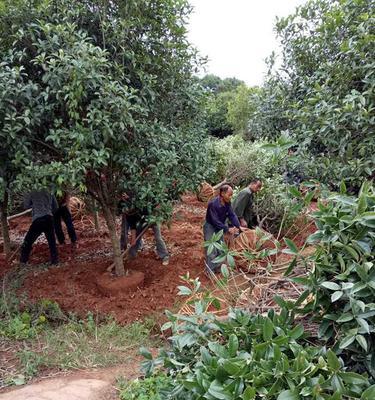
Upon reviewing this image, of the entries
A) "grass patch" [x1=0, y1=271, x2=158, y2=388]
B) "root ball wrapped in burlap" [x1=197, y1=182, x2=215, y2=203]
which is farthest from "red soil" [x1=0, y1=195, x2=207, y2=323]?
"root ball wrapped in burlap" [x1=197, y1=182, x2=215, y2=203]

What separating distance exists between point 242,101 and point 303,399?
17071 mm

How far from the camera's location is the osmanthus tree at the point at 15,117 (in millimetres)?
3957

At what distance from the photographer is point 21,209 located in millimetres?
9812

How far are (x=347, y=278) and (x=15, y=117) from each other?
11.5 feet

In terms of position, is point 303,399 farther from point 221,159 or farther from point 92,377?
point 221,159

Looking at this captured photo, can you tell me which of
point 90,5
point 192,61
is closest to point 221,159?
point 192,61

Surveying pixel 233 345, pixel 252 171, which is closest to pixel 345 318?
pixel 233 345

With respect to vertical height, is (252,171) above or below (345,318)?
above

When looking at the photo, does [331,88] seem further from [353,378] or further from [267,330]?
[353,378]

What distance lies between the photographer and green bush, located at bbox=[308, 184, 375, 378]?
73.1 inches

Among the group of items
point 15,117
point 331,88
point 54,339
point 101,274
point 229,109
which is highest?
point 229,109

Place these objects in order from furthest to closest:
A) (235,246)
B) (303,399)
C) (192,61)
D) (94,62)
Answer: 1. (235,246)
2. (192,61)
3. (94,62)
4. (303,399)

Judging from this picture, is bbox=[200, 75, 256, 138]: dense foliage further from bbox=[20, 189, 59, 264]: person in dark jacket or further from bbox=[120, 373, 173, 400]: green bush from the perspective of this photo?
bbox=[120, 373, 173, 400]: green bush

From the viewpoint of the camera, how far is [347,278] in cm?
194
